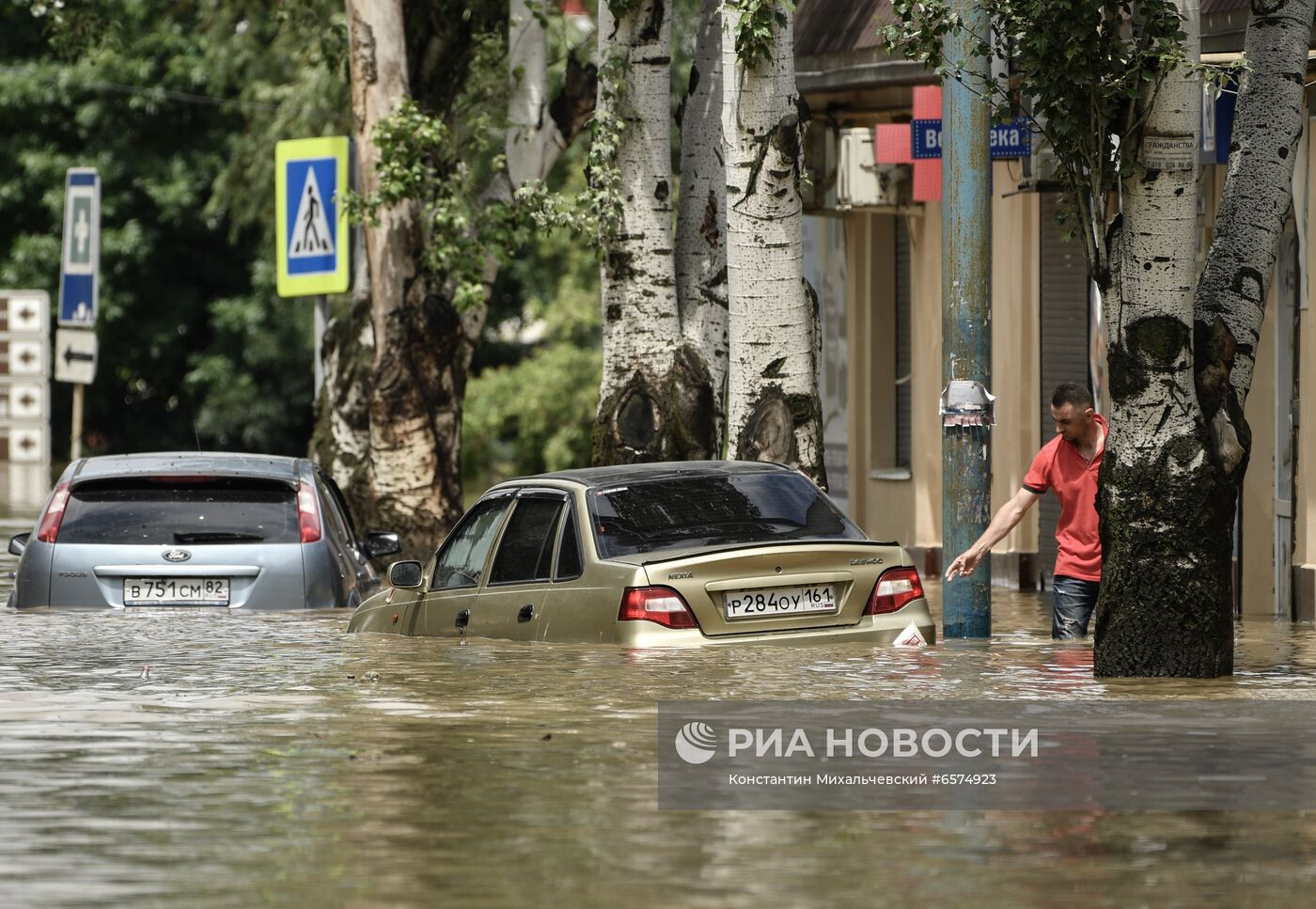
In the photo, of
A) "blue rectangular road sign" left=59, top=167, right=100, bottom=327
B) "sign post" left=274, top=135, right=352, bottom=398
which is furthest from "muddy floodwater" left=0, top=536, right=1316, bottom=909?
"blue rectangular road sign" left=59, top=167, right=100, bottom=327

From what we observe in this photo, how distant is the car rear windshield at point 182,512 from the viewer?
1421cm

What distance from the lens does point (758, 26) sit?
14.5 metres

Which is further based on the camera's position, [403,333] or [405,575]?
[403,333]

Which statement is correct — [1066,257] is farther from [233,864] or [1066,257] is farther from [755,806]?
[233,864]

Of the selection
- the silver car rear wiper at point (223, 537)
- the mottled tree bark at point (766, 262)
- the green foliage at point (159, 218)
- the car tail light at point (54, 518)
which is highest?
the green foliage at point (159, 218)

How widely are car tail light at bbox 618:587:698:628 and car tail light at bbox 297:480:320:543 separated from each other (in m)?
3.79

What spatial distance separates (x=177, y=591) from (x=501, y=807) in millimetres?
6750

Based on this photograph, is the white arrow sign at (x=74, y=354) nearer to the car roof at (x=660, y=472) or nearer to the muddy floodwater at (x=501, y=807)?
the muddy floodwater at (x=501, y=807)

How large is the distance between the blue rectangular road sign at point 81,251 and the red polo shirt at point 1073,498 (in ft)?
61.9

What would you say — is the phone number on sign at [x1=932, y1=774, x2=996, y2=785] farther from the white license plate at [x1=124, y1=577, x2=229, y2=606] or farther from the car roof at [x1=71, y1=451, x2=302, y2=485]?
the car roof at [x1=71, y1=451, x2=302, y2=485]

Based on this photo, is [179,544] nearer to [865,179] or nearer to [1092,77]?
[1092,77]

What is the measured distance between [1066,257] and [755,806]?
13.2 m

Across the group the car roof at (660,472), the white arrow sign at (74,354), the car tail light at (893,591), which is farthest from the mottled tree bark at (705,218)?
the white arrow sign at (74,354)

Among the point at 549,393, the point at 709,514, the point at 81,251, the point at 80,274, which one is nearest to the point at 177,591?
the point at 709,514
